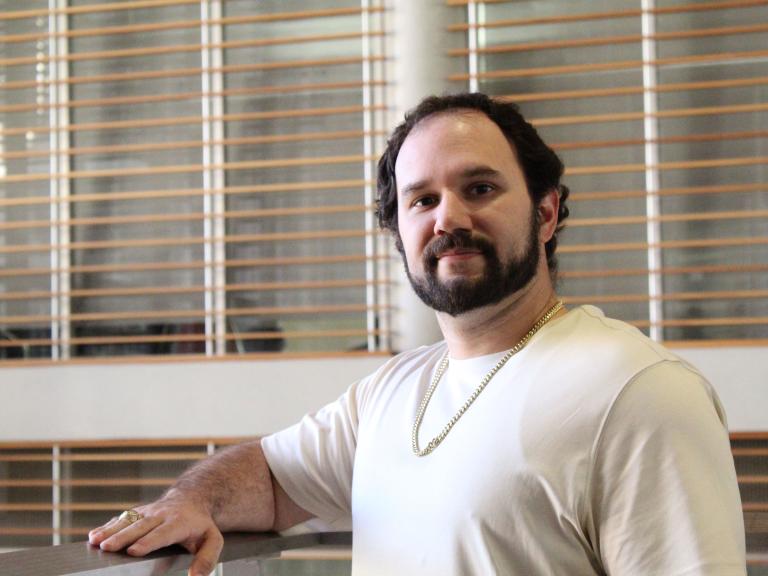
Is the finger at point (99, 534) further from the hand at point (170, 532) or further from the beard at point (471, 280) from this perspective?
the beard at point (471, 280)

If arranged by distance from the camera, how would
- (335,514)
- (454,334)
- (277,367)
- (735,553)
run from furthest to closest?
(277,367) < (335,514) < (454,334) < (735,553)

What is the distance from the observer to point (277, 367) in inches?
172

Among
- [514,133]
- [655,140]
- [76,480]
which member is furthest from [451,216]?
[76,480]

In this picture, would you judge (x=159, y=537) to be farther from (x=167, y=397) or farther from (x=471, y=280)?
(x=167, y=397)

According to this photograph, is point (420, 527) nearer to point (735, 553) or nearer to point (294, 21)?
point (735, 553)

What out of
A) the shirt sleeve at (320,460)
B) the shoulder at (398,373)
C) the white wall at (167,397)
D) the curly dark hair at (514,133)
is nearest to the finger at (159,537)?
the shirt sleeve at (320,460)

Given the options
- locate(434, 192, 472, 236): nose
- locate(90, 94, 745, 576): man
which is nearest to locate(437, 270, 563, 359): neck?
→ locate(90, 94, 745, 576): man

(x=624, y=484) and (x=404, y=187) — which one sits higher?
(x=404, y=187)

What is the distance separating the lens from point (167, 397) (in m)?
4.47

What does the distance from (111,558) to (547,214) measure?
94cm

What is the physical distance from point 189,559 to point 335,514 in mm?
452

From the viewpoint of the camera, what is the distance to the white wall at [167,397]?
14.3 ft

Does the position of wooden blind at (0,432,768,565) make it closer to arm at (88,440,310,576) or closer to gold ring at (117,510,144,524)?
arm at (88,440,310,576)

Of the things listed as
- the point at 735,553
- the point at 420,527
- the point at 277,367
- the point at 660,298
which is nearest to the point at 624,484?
the point at 735,553
